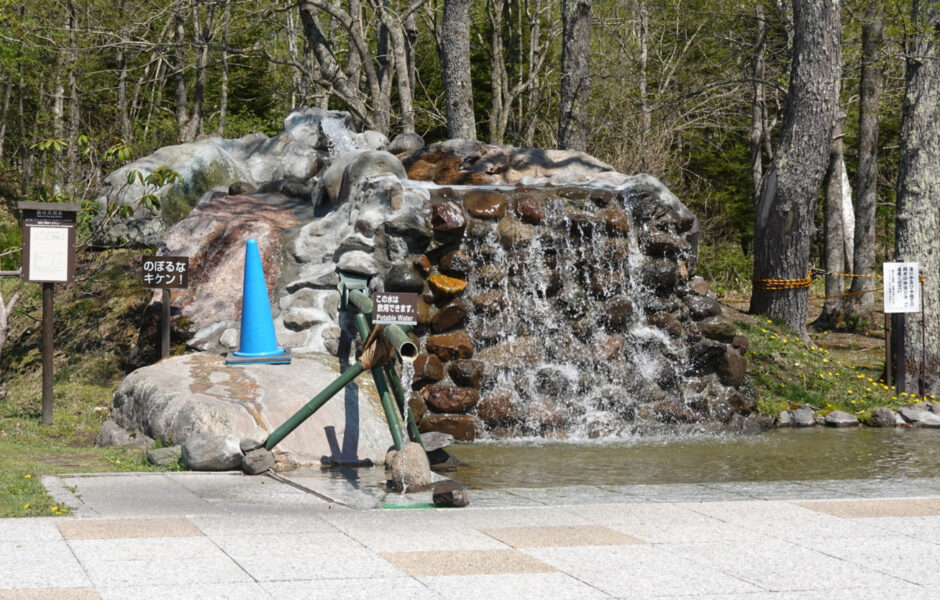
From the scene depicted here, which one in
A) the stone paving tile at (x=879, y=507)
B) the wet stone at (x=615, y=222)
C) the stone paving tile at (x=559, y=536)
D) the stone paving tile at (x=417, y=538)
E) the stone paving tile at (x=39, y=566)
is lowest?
the stone paving tile at (x=559, y=536)

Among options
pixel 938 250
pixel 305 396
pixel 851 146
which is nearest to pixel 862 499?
pixel 305 396

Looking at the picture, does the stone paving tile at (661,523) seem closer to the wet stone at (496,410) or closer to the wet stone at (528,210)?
the wet stone at (496,410)

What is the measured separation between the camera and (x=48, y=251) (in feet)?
35.5

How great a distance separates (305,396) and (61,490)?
2.64 metres

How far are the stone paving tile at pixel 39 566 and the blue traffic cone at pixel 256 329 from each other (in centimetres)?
483

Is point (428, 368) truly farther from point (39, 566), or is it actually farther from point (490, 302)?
point (39, 566)

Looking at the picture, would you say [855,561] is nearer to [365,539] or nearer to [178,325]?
[365,539]

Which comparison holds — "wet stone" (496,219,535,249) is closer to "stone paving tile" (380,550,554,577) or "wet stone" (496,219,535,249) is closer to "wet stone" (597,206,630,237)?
"wet stone" (597,206,630,237)

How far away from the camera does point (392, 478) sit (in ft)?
23.7

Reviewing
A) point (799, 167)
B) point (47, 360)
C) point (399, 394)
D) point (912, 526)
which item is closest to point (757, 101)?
point (799, 167)

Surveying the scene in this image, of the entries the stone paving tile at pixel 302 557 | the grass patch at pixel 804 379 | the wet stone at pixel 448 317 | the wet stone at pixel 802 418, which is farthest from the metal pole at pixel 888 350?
the stone paving tile at pixel 302 557

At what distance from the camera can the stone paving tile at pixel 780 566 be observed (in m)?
4.75

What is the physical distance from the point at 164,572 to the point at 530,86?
25.6 metres

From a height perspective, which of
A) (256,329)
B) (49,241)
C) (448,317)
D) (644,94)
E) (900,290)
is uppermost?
(644,94)
